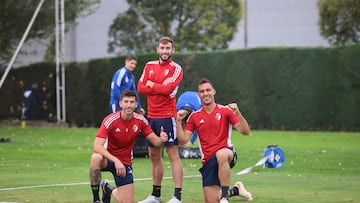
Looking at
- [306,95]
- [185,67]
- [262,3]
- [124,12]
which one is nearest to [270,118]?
[306,95]

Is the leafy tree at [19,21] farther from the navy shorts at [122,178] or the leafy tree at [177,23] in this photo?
the navy shorts at [122,178]

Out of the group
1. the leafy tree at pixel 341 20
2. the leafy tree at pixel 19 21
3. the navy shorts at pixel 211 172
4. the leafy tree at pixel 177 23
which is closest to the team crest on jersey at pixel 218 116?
the navy shorts at pixel 211 172

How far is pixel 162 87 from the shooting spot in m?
12.7

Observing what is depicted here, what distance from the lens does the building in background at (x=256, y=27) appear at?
50469 mm

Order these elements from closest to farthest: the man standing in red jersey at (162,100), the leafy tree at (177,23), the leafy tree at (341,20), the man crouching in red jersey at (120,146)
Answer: the man crouching in red jersey at (120,146)
the man standing in red jersey at (162,100)
the leafy tree at (341,20)
the leafy tree at (177,23)

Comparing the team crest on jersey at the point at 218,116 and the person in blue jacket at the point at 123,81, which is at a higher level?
the person in blue jacket at the point at 123,81

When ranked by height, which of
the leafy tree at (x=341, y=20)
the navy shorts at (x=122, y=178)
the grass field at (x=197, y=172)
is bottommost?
the grass field at (x=197, y=172)

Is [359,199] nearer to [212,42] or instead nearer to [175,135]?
[175,135]

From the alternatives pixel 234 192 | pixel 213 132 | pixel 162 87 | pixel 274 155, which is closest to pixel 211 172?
pixel 213 132

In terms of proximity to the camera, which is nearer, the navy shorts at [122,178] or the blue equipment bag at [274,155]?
the navy shorts at [122,178]

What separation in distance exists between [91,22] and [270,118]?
2147 cm

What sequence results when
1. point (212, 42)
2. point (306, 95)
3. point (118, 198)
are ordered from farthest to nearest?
1. point (212, 42)
2. point (306, 95)
3. point (118, 198)

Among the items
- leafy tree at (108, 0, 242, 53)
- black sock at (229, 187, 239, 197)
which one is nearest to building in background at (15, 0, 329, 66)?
leafy tree at (108, 0, 242, 53)

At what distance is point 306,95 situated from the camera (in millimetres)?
31688
